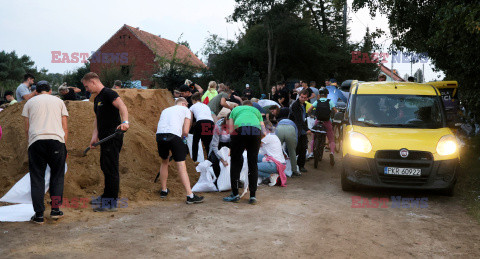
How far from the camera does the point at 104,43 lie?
4991cm

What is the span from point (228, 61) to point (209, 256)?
1069 inches

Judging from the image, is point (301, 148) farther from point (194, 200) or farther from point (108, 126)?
point (108, 126)

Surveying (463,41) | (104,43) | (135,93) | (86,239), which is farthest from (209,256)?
(104,43)

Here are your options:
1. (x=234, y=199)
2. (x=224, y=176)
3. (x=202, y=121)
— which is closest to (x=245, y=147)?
(x=234, y=199)

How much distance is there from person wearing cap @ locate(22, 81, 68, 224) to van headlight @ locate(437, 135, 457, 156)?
6474mm

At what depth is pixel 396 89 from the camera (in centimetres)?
991

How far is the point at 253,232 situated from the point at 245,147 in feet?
7.09

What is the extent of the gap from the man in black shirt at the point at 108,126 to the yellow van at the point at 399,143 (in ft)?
14.2

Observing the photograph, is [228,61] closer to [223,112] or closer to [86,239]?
[223,112]

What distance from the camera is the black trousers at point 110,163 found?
6973mm

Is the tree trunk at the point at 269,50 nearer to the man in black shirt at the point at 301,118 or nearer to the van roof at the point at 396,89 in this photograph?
the man in black shirt at the point at 301,118

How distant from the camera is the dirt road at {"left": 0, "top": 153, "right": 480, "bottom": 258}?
17.6ft

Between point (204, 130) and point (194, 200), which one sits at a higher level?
point (204, 130)

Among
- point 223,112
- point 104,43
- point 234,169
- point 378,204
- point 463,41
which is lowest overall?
point 378,204
